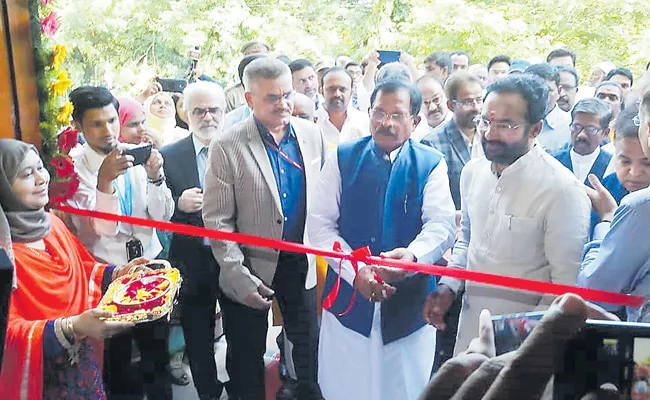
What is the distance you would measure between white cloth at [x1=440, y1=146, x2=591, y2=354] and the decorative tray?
1029mm

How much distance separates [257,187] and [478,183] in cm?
77

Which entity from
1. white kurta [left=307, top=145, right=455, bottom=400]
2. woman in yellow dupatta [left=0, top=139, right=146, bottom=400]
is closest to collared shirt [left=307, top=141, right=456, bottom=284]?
white kurta [left=307, top=145, right=455, bottom=400]

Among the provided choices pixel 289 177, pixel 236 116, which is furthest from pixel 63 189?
pixel 289 177

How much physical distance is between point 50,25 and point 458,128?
157cm

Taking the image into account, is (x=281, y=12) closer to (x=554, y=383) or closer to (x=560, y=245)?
(x=560, y=245)

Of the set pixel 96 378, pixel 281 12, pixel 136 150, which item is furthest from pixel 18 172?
pixel 281 12

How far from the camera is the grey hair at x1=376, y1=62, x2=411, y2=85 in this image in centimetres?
214

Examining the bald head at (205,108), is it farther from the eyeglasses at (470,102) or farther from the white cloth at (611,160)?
the white cloth at (611,160)

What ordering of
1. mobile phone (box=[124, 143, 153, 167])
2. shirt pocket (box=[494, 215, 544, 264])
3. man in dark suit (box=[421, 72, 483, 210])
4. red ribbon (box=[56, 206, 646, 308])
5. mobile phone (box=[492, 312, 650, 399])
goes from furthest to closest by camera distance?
mobile phone (box=[124, 143, 153, 167])
man in dark suit (box=[421, 72, 483, 210])
shirt pocket (box=[494, 215, 544, 264])
red ribbon (box=[56, 206, 646, 308])
mobile phone (box=[492, 312, 650, 399])

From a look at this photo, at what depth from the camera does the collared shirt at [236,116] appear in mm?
2352

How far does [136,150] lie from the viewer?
2.54 m

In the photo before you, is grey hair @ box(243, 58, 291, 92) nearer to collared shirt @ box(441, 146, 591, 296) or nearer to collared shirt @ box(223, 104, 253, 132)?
collared shirt @ box(223, 104, 253, 132)

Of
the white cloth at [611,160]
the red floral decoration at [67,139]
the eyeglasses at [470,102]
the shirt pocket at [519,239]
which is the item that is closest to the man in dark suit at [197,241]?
the red floral decoration at [67,139]

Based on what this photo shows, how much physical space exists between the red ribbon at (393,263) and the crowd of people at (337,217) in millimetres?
24
